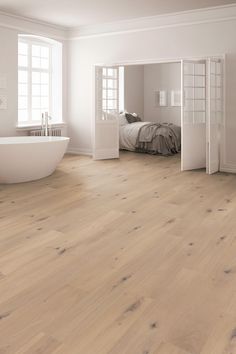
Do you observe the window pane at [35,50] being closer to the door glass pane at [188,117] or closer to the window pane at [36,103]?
the window pane at [36,103]

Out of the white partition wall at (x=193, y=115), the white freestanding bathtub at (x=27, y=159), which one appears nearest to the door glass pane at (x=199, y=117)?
the white partition wall at (x=193, y=115)

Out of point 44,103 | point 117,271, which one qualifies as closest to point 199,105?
point 44,103

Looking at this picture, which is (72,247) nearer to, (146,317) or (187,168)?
(146,317)

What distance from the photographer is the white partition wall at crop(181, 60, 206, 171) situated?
21.2 feet

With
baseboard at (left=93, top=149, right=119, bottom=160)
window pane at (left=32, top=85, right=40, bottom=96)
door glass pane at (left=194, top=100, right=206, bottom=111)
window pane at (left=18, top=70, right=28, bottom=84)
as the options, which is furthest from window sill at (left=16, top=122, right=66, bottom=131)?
door glass pane at (left=194, top=100, right=206, bottom=111)

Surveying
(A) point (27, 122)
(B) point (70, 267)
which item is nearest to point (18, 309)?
(B) point (70, 267)

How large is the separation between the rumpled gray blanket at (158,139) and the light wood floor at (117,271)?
358 centimetres

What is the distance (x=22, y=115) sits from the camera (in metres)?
8.09

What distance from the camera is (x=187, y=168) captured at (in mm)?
6582

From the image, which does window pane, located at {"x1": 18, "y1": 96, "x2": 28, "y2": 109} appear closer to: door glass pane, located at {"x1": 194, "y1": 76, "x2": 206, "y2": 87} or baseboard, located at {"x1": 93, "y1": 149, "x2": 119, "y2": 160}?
baseboard, located at {"x1": 93, "y1": 149, "x2": 119, "y2": 160}

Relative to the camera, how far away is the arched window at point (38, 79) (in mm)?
7961

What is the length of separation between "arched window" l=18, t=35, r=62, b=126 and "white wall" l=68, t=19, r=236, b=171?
1.04ft

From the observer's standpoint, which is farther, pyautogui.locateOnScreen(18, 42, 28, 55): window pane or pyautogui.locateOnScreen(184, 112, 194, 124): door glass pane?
pyautogui.locateOnScreen(18, 42, 28, 55): window pane

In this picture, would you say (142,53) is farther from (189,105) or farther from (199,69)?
(189,105)
